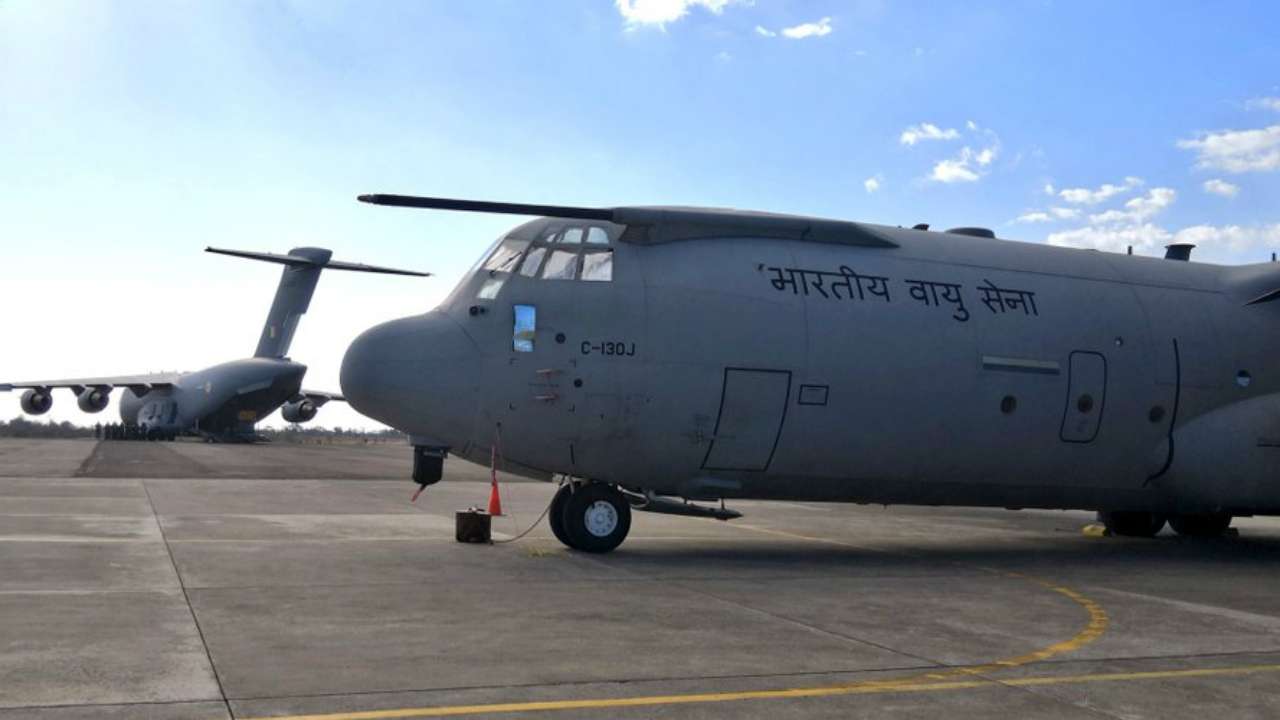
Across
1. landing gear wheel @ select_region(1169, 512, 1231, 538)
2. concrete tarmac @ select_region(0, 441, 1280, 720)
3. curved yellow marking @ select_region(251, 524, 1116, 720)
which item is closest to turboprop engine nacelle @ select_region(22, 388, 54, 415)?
concrete tarmac @ select_region(0, 441, 1280, 720)

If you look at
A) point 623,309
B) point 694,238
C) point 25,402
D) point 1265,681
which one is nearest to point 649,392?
point 623,309

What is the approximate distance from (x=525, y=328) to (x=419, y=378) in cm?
140

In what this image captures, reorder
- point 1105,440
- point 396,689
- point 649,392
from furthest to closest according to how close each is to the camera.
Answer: point 1105,440, point 649,392, point 396,689

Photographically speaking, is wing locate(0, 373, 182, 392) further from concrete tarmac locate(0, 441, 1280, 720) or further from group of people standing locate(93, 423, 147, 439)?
concrete tarmac locate(0, 441, 1280, 720)

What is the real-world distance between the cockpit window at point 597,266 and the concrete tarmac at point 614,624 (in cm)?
342

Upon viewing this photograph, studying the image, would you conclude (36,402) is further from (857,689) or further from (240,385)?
(857,689)

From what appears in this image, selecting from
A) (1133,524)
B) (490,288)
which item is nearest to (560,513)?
(490,288)

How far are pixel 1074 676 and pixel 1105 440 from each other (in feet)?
30.7

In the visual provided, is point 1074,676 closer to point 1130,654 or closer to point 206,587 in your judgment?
point 1130,654

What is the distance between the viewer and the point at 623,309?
13.9m

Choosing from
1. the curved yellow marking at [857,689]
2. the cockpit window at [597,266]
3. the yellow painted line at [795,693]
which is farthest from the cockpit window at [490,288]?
the yellow painted line at [795,693]

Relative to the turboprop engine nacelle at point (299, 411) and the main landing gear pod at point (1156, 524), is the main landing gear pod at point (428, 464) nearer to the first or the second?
the main landing gear pod at point (1156, 524)

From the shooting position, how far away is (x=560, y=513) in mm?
14297

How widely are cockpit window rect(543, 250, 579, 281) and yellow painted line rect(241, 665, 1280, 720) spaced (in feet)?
26.1
